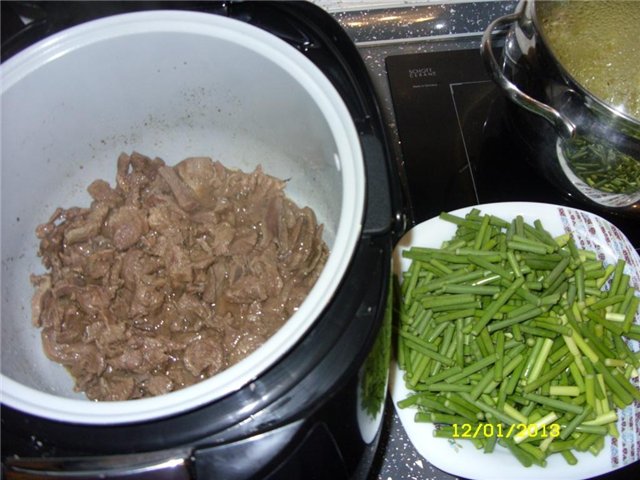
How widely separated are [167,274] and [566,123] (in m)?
0.68

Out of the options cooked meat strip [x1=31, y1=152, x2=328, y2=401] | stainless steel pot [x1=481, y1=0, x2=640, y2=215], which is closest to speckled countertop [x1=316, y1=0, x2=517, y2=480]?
stainless steel pot [x1=481, y1=0, x2=640, y2=215]

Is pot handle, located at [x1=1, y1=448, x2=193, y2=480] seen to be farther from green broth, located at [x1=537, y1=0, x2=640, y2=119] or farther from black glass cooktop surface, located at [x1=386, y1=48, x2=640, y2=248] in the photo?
green broth, located at [x1=537, y1=0, x2=640, y2=119]

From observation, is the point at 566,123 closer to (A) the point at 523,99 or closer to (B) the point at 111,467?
Result: (A) the point at 523,99

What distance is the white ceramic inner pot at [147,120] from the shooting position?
90 cm

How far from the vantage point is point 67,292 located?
3.18 feet

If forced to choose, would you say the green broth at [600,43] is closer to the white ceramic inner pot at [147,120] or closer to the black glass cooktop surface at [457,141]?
the black glass cooktop surface at [457,141]

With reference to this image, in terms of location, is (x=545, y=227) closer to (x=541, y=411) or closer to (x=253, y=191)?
(x=541, y=411)

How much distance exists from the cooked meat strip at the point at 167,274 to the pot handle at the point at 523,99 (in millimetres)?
433

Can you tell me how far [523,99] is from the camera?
1.16 metres

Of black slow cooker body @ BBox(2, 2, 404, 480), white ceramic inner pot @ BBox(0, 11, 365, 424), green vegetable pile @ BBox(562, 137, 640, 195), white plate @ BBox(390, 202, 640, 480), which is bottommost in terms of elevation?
white plate @ BBox(390, 202, 640, 480)

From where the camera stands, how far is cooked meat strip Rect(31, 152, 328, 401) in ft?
3.06

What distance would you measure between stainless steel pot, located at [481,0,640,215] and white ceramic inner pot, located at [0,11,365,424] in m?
0.43

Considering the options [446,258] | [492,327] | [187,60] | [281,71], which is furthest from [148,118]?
[492,327]
